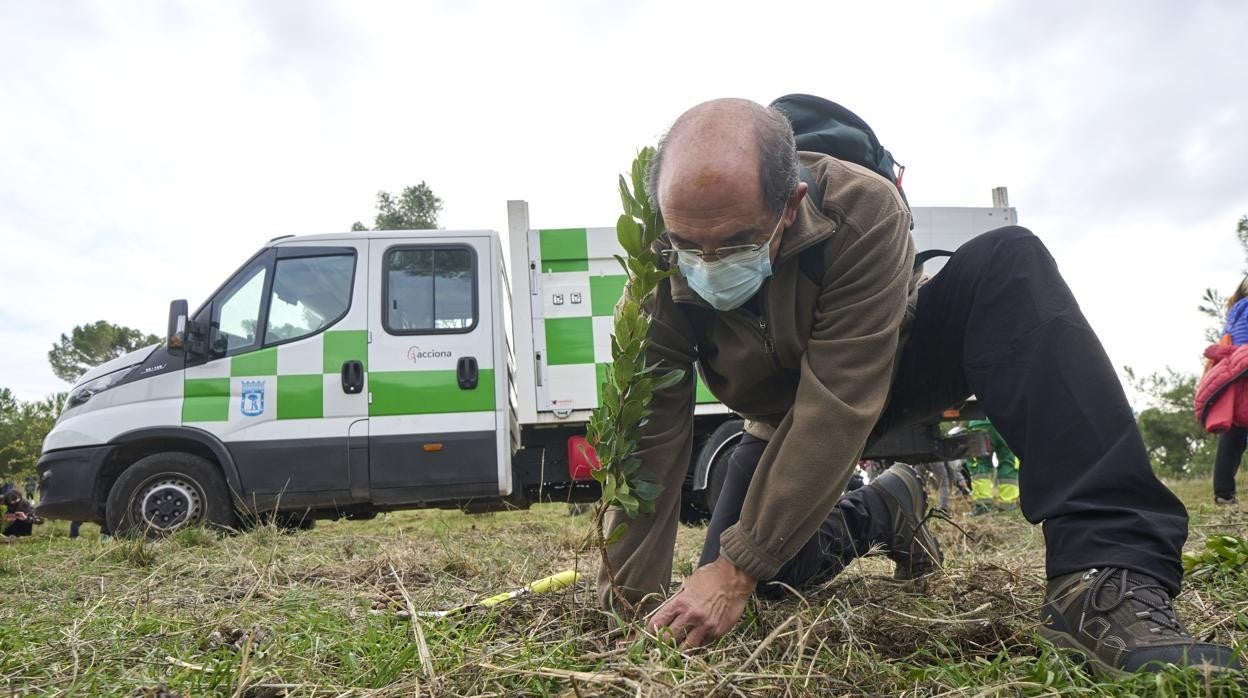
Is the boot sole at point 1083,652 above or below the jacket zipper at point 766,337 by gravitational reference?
below

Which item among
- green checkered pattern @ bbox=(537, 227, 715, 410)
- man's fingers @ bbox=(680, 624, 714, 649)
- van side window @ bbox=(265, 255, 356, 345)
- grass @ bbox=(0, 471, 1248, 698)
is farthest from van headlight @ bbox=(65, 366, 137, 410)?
man's fingers @ bbox=(680, 624, 714, 649)

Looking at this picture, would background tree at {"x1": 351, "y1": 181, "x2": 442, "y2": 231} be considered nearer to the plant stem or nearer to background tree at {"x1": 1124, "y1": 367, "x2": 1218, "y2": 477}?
background tree at {"x1": 1124, "y1": 367, "x2": 1218, "y2": 477}

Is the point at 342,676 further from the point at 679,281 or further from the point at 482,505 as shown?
the point at 482,505

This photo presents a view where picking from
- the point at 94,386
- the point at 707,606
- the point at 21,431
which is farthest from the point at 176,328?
the point at 21,431

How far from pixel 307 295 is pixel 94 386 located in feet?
5.11

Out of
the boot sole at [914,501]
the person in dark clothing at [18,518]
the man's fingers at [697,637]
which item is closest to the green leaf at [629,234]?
the man's fingers at [697,637]

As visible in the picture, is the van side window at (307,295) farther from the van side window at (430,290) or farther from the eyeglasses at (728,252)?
the eyeglasses at (728,252)

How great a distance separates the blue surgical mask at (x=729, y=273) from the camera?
170 centimetres

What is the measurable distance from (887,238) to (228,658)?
1533mm

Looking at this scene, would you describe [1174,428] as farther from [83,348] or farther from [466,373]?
[83,348]

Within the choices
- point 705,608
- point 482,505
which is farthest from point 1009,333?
point 482,505

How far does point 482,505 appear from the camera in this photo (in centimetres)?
620

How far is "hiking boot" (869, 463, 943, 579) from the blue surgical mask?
36.4 inches

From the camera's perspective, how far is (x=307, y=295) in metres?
5.78
